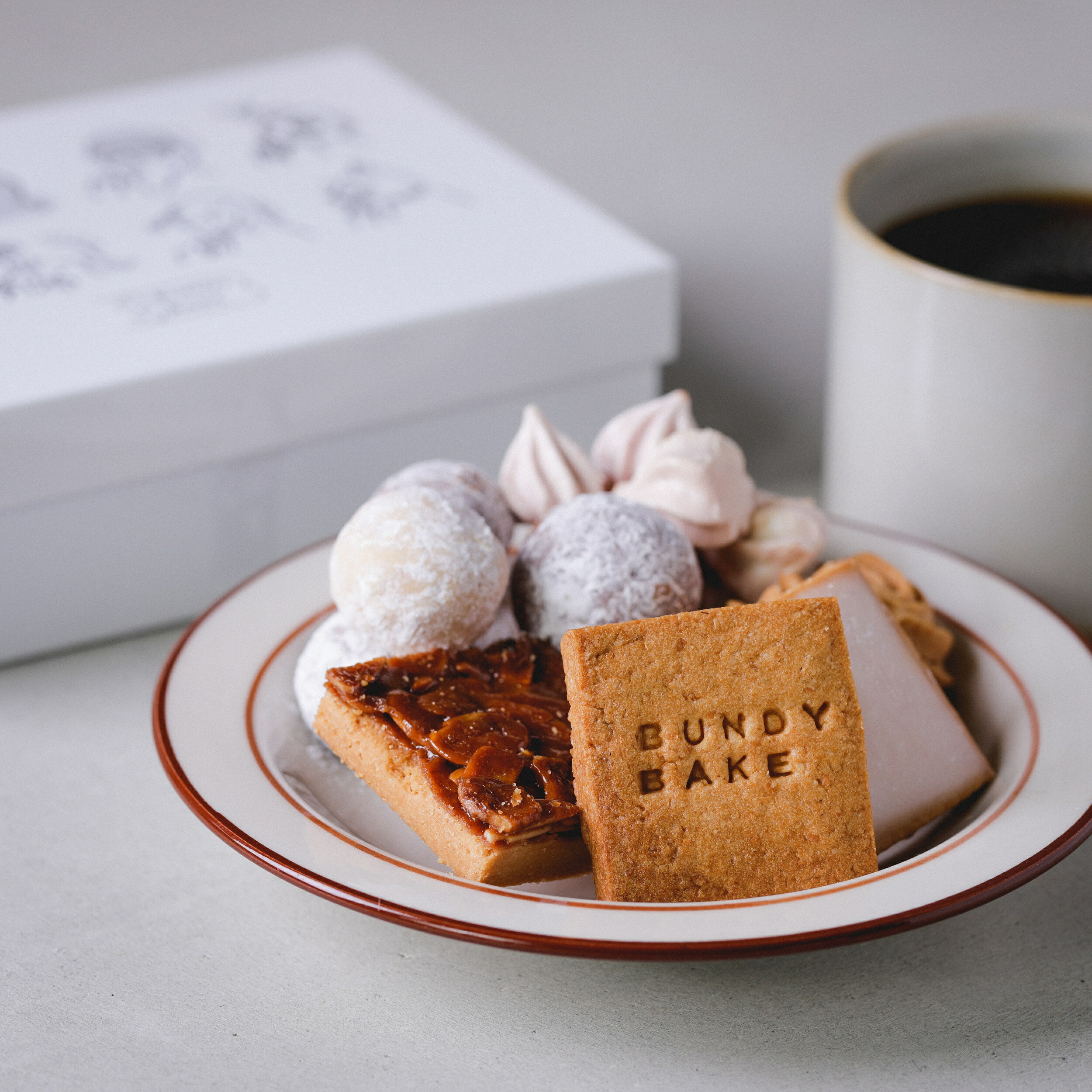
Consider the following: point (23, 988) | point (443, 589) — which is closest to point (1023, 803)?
point (443, 589)

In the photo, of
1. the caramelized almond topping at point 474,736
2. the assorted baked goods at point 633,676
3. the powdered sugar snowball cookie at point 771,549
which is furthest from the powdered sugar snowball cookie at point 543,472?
the caramelized almond topping at point 474,736

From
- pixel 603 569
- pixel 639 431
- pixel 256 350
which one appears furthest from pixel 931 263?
pixel 256 350

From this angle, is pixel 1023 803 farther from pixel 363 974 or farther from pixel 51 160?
pixel 51 160

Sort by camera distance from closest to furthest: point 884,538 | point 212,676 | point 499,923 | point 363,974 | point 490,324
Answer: point 499,923, point 363,974, point 212,676, point 884,538, point 490,324

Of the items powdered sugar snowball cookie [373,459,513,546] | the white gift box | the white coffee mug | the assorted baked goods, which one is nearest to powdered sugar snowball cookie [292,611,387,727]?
the assorted baked goods

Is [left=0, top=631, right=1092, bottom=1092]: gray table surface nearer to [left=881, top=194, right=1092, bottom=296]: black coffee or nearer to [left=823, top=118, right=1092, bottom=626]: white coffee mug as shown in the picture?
[left=823, top=118, right=1092, bottom=626]: white coffee mug

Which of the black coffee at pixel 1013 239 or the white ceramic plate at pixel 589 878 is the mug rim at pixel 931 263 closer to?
the black coffee at pixel 1013 239
